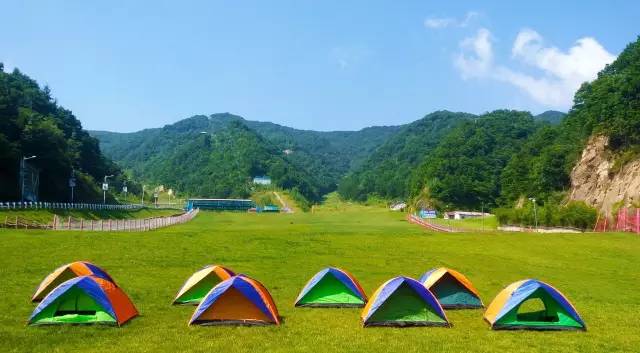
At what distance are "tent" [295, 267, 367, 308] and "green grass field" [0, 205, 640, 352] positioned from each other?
2.25ft

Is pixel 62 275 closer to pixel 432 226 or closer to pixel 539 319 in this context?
pixel 539 319

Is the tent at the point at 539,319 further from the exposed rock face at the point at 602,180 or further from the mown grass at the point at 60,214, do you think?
the exposed rock face at the point at 602,180

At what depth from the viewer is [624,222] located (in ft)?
203

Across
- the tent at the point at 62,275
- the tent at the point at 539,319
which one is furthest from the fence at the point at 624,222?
the tent at the point at 62,275

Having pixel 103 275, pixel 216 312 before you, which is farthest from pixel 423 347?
pixel 103 275

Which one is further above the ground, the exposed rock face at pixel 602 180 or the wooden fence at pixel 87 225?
the exposed rock face at pixel 602 180

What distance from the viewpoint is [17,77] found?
469ft

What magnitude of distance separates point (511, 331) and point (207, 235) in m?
31.3

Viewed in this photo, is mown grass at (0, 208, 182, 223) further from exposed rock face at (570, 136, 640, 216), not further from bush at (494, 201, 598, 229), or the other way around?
exposed rock face at (570, 136, 640, 216)

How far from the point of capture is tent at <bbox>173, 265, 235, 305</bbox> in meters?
20.1

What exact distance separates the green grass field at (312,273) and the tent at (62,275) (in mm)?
668

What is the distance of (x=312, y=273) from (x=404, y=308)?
12778 mm

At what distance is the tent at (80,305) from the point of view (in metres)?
16.0

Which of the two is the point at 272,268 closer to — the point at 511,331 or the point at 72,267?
the point at 72,267
